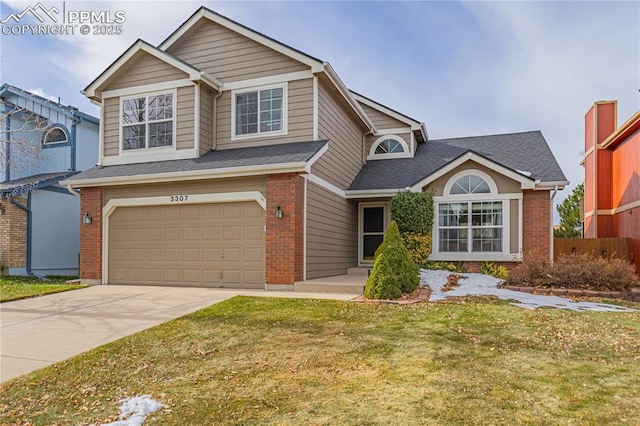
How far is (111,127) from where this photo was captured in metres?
13.2

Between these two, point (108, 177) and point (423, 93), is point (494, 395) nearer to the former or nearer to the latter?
point (108, 177)

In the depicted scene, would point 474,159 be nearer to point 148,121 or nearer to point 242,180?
point 242,180

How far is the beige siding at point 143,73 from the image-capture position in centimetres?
1260

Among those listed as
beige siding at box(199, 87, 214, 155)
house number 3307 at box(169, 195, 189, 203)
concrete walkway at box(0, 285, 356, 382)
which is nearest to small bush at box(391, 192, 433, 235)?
concrete walkway at box(0, 285, 356, 382)

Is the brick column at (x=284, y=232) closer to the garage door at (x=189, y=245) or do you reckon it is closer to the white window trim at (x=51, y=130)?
the garage door at (x=189, y=245)

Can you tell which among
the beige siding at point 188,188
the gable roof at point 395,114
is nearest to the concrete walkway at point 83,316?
the beige siding at point 188,188

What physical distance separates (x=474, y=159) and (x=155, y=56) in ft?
32.6

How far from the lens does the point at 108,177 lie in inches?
476

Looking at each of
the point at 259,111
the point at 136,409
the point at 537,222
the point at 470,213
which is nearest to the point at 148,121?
the point at 259,111

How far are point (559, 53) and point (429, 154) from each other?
17.0 feet

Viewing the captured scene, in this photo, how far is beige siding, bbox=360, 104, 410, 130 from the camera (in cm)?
1630

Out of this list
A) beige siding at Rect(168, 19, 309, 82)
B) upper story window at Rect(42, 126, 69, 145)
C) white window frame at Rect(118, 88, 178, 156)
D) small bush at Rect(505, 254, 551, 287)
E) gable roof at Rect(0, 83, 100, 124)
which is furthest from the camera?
upper story window at Rect(42, 126, 69, 145)

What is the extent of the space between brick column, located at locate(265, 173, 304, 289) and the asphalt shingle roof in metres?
0.55

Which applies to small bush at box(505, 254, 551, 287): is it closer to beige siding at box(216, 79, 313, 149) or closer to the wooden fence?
the wooden fence
